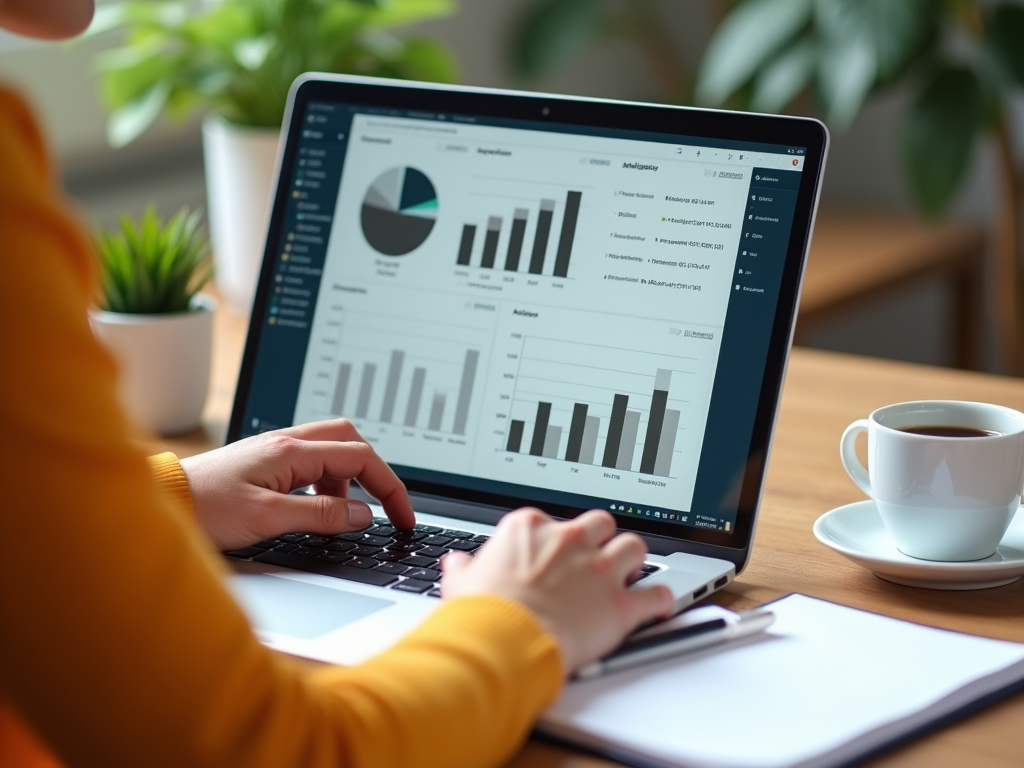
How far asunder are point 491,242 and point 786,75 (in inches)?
62.5

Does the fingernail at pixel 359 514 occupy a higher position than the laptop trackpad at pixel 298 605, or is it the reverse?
the fingernail at pixel 359 514

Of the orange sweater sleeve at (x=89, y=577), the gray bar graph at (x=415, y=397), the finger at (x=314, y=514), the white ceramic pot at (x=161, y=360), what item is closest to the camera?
the orange sweater sleeve at (x=89, y=577)

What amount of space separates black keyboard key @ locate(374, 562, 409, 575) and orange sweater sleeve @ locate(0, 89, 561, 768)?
10.8 inches

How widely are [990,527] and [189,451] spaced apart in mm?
687

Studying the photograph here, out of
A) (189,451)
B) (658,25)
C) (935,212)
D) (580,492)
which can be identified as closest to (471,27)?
(658,25)

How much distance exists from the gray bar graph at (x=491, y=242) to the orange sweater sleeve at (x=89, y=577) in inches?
17.0

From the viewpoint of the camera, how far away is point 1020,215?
7.76 ft

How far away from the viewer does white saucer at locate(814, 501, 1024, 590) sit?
2.45ft

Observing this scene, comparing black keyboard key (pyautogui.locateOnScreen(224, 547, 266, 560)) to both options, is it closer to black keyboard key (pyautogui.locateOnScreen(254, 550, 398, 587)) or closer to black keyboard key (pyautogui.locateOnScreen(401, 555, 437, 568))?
black keyboard key (pyautogui.locateOnScreen(254, 550, 398, 587))

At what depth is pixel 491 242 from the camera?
903 millimetres

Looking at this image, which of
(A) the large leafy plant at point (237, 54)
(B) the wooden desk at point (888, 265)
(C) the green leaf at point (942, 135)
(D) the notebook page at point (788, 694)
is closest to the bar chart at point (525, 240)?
(D) the notebook page at point (788, 694)

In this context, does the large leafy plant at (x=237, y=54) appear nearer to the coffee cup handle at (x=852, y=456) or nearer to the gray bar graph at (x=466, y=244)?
the gray bar graph at (x=466, y=244)

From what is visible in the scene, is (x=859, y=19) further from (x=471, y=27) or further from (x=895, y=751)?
(x=895, y=751)

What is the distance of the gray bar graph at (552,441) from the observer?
2.80ft
